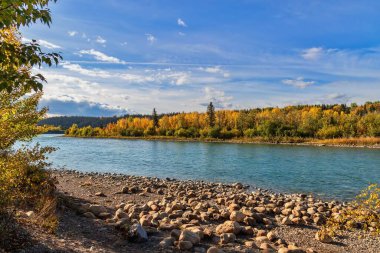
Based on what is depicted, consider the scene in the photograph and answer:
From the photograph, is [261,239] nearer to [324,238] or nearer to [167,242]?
[324,238]

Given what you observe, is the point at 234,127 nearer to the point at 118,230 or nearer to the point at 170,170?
the point at 170,170

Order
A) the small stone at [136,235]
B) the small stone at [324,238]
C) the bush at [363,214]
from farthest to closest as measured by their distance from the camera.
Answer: the small stone at [324,238]
the small stone at [136,235]
the bush at [363,214]

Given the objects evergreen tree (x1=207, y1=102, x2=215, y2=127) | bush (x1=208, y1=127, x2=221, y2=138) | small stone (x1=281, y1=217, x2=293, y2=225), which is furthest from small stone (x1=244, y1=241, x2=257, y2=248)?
evergreen tree (x1=207, y1=102, x2=215, y2=127)

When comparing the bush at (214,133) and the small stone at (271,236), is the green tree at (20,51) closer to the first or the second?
the small stone at (271,236)

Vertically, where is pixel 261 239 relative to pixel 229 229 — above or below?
below

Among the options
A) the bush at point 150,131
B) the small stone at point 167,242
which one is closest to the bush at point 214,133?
the bush at point 150,131

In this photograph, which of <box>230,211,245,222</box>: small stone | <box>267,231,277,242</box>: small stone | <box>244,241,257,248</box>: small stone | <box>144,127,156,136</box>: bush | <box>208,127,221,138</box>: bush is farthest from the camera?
A: <box>144,127,156,136</box>: bush

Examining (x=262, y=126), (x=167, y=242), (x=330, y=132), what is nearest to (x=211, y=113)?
(x=262, y=126)

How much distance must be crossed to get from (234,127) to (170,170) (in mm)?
112176

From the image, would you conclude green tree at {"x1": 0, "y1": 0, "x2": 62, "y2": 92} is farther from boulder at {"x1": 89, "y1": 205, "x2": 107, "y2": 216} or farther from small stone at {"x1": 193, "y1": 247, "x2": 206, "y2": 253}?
boulder at {"x1": 89, "y1": 205, "x2": 107, "y2": 216}

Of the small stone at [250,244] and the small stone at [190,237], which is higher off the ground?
the small stone at [190,237]

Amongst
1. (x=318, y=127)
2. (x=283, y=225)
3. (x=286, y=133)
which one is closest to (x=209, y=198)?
(x=283, y=225)

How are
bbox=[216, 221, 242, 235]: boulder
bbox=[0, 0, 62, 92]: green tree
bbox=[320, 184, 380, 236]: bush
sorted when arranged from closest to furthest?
bbox=[0, 0, 62, 92]: green tree, bbox=[320, 184, 380, 236]: bush, bbox=[216, 221, 242, 235]: boulder

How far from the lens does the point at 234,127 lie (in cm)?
15100
